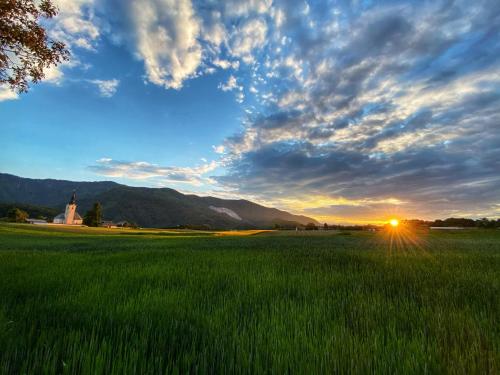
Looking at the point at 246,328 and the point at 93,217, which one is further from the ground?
the point at 93,217

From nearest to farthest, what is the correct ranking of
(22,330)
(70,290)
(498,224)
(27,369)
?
(27,369)
(22,330)
(70,290)
(498,224)

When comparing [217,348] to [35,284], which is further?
[35,284]

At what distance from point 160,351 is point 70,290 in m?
3.69

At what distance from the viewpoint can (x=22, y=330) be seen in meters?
3.21

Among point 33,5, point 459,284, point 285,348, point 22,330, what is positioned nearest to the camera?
point 285,348

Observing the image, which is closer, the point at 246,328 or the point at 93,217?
the point at 246,328

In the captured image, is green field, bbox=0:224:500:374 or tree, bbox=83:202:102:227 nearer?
green field, bbox=0:224:500:374

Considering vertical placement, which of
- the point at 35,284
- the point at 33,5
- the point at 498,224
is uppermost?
the point at 33,5

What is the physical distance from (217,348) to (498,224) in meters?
99.0

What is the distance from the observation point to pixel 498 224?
7262cm

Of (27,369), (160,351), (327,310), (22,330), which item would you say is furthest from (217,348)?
(22,330)

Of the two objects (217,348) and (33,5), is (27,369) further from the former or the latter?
(33,5)

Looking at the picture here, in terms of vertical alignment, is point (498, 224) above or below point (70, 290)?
above

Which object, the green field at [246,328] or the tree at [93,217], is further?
the tree at [93,217]
